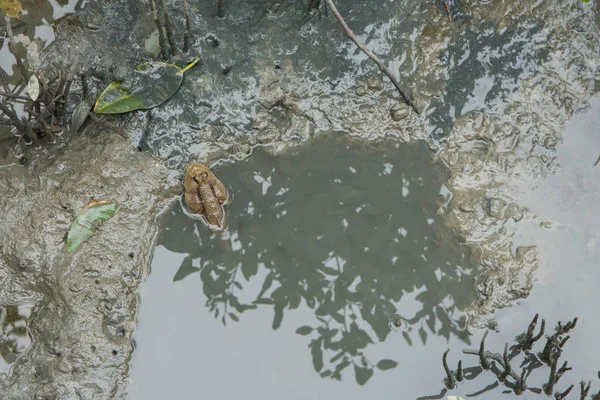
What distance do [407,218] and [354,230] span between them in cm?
42

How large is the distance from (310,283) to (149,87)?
187 cm

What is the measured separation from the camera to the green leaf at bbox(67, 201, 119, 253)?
427 centimetres

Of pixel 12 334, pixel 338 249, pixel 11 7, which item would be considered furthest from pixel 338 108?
pixel 12 334

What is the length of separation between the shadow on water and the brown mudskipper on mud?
10cm

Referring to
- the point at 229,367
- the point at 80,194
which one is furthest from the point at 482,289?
the point at 80,194

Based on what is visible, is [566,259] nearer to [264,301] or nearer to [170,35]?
[264,301]

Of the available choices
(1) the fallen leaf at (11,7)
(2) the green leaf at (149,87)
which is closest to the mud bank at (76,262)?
(2) the green leaf at (149,87)

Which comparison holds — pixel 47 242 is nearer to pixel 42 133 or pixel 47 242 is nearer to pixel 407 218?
pixel 42 133

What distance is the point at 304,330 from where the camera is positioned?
4.27 meters

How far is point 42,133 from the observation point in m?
4.48

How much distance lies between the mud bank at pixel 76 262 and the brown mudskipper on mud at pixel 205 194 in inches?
10.6

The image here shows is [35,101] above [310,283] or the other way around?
above

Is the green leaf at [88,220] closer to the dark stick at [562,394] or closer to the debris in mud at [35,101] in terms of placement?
the debris in mud at [35,101]

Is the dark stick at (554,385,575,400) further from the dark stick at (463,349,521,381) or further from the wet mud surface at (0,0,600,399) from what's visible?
the wet mud surface at (0,0,600,399)
